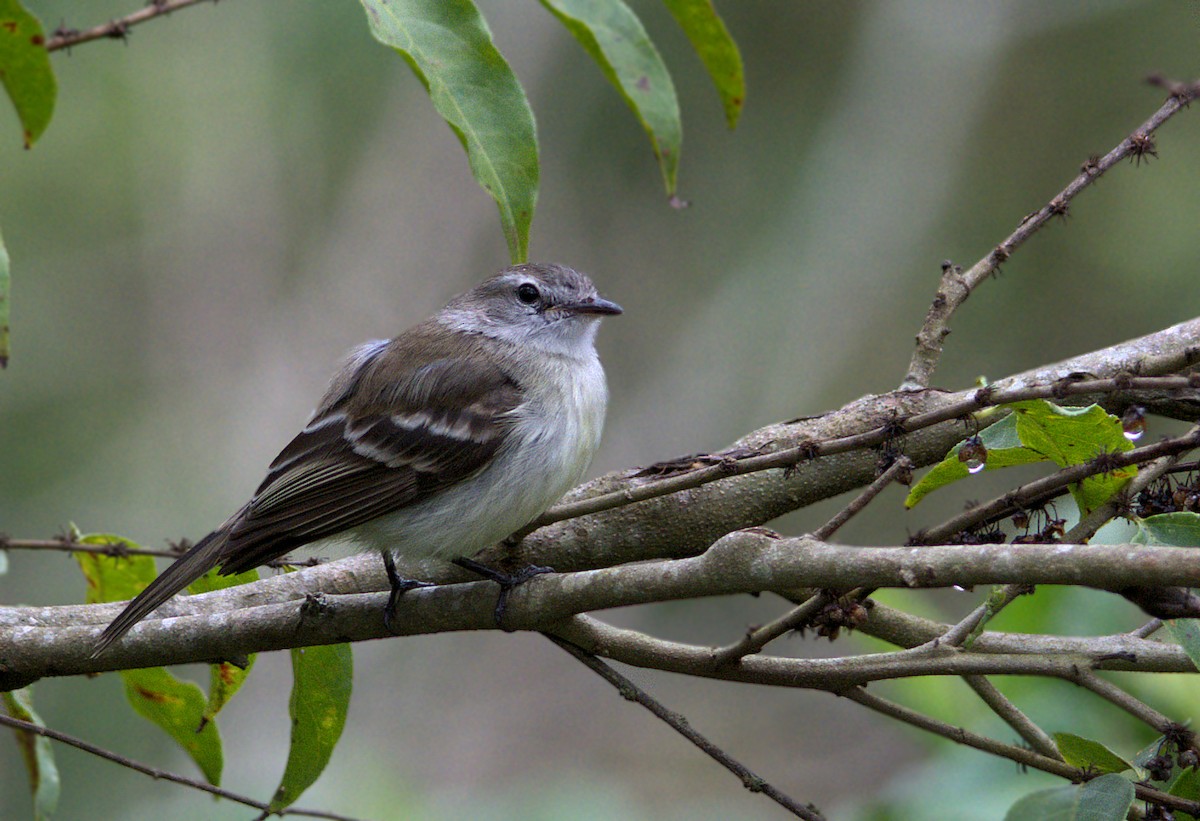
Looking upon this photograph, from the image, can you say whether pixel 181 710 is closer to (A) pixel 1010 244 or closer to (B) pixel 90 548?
(B) pixel 90 548

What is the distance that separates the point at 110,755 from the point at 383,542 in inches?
38.9

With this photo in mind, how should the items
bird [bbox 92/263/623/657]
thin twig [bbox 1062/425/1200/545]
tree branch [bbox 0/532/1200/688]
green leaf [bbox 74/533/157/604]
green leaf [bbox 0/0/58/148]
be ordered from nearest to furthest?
1. tree branch [bbox 0/532/1200/688]
2. green leaf [bbox 0/0/58/148]
3. thin twig [bbox 1062/425/1200/545]
4. green leaf [bbox 74/533/157/604]
5. bird [bbox 92/263/623/657]

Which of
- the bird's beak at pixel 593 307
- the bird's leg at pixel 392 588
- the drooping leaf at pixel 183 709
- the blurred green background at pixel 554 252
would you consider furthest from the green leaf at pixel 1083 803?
the blurred green background at pixel 554 252

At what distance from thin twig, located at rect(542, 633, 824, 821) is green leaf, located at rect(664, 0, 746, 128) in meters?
1.22

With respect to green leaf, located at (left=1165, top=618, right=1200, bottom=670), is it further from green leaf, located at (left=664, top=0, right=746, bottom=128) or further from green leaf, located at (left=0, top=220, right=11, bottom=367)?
green leaf, located at (left=0, top=220, right=11, bottom=367)

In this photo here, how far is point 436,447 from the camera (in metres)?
3.31

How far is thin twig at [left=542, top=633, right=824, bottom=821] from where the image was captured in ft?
6.90

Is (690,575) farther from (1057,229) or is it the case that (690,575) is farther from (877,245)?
(1057,229)

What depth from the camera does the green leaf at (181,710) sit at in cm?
265

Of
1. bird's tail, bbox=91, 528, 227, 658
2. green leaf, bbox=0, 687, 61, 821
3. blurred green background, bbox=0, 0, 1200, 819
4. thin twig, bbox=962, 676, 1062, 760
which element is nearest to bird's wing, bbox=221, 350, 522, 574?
bird's tail, bbox=91, 528, 227, 658

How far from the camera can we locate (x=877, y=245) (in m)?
7.95

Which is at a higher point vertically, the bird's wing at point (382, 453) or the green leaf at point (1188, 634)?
the bird's wing at point (382, 453)

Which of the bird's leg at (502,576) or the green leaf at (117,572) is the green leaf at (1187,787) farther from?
the green leaf at (117,572)

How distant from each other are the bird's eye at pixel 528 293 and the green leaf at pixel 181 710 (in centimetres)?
183
